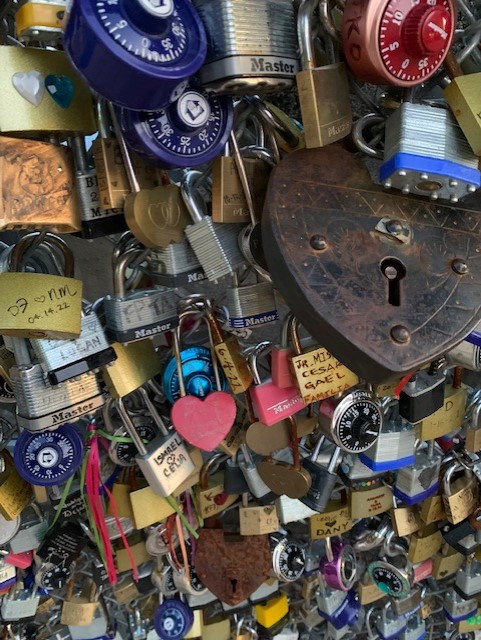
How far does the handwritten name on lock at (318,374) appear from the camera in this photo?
0.74 m

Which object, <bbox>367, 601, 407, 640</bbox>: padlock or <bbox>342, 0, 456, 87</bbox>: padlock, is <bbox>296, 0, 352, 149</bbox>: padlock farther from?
<bbox>367, 601, 407, 640</bbox>: padlock

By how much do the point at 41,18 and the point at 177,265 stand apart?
29cm

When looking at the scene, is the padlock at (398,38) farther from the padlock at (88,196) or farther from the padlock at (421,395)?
the padlock at (421,395)

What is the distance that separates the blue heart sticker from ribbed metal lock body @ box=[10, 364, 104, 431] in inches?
12.4

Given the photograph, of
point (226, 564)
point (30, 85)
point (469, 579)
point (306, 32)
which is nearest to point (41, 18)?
point (30, 85)

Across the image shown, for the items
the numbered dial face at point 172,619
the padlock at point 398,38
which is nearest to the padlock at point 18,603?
the numbered dial face at point 172,619

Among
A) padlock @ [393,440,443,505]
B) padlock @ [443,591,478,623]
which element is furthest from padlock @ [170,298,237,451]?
padlock @ [443,591,478,623]

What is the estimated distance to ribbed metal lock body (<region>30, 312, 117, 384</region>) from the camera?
26.7 inches

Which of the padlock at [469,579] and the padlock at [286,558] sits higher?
the padlock at [286,558]

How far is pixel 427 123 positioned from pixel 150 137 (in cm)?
29

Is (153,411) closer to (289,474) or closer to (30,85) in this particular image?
(289,474)

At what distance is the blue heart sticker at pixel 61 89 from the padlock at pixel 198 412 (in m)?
0.32

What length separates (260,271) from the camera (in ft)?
2.36

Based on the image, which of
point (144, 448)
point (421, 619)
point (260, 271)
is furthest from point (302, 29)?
point (421, 619)
